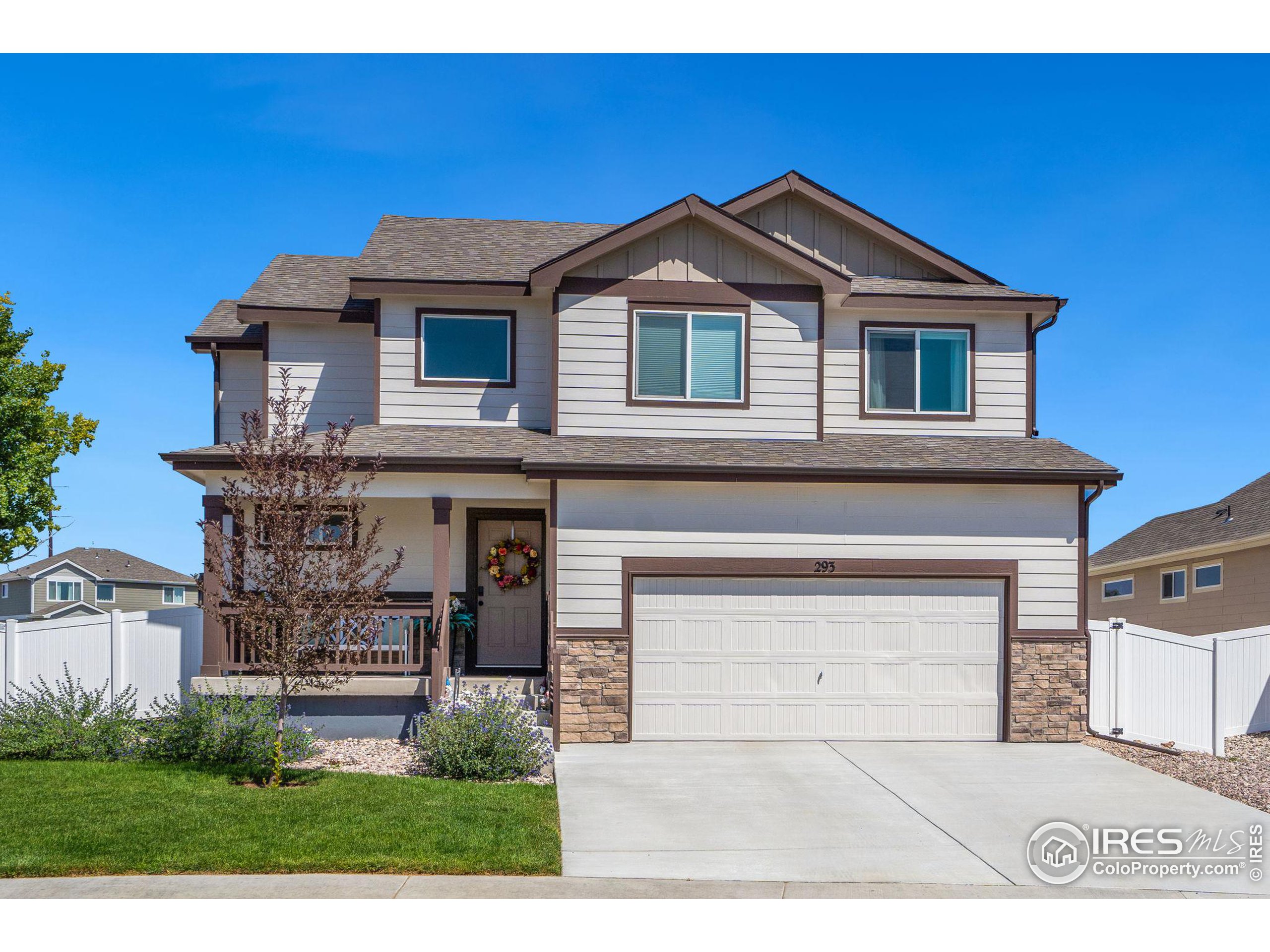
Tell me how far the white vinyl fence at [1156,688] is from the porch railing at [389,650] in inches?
340

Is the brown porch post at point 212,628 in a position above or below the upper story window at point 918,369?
below

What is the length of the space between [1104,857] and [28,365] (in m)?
28.6

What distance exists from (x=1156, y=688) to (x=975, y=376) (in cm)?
487

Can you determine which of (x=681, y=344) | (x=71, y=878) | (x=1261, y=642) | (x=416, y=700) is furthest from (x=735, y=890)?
(x=1261, y=642)

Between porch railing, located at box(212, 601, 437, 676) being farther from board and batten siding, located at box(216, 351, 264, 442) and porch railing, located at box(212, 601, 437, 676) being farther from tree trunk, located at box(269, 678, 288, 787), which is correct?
board and batten siding, located at box(216, 351, 264, 442)

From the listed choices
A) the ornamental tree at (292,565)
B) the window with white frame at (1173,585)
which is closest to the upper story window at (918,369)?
the ornamental tree at (292,565)

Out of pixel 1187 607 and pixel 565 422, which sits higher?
pixel 565 422

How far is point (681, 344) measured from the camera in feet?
45.2

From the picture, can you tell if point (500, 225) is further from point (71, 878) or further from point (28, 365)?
point (28, 365)

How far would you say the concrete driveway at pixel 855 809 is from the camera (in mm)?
7402

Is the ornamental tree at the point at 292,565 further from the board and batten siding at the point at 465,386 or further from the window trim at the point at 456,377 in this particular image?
the window trim at the point at 456,377

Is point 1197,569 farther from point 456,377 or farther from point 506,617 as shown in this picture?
point 456,377

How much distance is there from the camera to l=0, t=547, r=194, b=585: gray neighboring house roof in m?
43.0

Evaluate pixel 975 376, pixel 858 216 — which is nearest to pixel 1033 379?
pixel 975 376
